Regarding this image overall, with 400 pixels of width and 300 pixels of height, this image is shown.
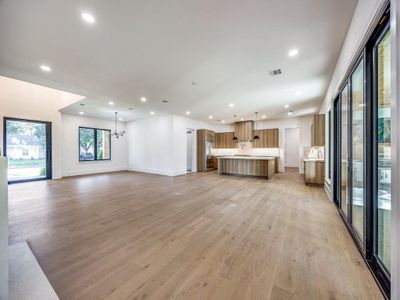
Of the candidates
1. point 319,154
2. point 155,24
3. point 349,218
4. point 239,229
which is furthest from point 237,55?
point 319,154

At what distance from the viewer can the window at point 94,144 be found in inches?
340

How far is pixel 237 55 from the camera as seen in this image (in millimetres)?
3203

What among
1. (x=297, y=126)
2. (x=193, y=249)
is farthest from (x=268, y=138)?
(x=193, y=249)

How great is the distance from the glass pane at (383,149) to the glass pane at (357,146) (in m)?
0.49

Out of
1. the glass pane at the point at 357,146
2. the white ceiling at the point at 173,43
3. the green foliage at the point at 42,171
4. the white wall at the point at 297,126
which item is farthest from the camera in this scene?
the white wall at the point at 297,126

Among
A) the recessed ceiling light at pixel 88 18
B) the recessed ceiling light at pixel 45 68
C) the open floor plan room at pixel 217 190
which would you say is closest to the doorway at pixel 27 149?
the open floor plan room at pixel 217 190

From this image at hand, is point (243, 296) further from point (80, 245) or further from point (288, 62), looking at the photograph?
point (288, 62)

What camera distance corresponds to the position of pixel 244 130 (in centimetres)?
976

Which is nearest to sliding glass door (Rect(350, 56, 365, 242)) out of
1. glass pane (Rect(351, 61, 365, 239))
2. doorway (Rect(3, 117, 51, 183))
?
glass pane (Rect(351, 61, 365, 239))

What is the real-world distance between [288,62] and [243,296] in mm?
4006

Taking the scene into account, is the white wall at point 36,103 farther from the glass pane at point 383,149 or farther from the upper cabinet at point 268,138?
the upper cabinet at point 268,138

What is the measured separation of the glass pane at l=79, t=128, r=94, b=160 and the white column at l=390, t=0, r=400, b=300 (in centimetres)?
1050

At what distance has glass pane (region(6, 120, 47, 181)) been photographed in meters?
6.32

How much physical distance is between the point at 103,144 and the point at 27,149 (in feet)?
10.4
